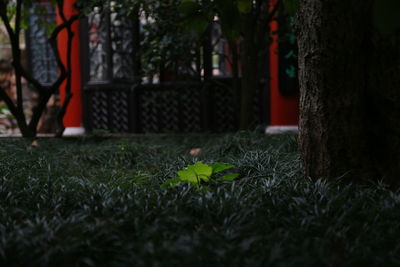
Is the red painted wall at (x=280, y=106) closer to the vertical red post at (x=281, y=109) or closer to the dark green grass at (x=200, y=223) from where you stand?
Result: the vertical red post at (x=281, y=109)

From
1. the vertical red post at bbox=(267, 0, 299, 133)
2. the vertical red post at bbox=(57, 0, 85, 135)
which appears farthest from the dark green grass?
the vertical red post at bbox=(57, 0, 85, 135)

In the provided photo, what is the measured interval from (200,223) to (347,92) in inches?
41.1

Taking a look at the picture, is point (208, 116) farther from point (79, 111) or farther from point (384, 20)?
point (384, 20)

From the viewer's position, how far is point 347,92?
2.30 meters

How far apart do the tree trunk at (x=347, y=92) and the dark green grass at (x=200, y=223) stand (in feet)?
0.55

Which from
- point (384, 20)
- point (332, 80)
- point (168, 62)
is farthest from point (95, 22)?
point (384, 20)

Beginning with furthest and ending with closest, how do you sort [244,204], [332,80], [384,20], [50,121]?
[50,121]
[332,80]
[244,204]
[384,20]

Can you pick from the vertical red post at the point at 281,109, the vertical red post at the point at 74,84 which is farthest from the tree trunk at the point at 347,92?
the vertical red post at the point at 74,84

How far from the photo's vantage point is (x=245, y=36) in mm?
5781

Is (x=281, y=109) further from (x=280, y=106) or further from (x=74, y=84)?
(x=74, y=84)

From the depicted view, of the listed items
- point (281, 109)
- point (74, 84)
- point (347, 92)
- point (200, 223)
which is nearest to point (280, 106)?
point (281, 109)

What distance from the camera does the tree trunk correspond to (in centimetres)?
225

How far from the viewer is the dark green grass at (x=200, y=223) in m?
1.46

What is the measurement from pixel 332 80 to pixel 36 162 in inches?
94.1
